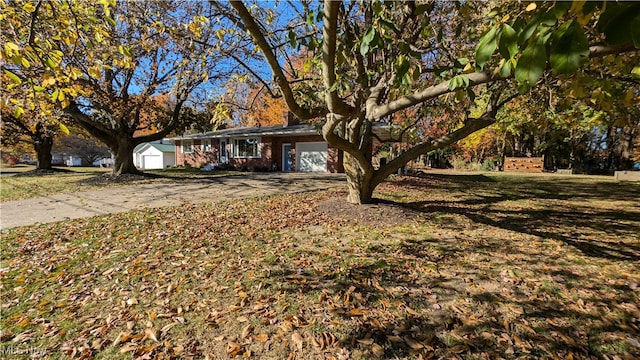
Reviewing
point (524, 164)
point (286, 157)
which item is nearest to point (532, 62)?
point (286, 157)

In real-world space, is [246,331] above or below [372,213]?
below

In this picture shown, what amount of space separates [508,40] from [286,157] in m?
21.9

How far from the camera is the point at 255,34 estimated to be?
320cm

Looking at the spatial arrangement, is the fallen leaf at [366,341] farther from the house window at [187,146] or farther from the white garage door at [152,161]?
the white garage door at [152,161]

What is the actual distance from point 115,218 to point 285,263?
511cm

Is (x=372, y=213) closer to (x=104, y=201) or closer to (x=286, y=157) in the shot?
(x=104, y=201)

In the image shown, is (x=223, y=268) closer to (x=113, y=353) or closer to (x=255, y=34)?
(x=113, y=353)

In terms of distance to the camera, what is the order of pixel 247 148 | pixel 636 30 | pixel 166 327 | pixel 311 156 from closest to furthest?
pixel 636 30 < pixel 166 327 < pixel 311 156 < pixel 247 148

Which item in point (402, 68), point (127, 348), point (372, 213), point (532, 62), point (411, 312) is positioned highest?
point (402, 68)

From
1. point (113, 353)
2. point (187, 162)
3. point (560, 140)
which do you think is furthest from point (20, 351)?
point (560, 140)

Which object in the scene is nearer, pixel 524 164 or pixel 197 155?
pixel 524 164

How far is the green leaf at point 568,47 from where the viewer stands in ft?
3.79

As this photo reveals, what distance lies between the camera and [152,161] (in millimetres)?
38156

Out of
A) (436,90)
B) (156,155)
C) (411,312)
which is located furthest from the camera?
(156,155)
